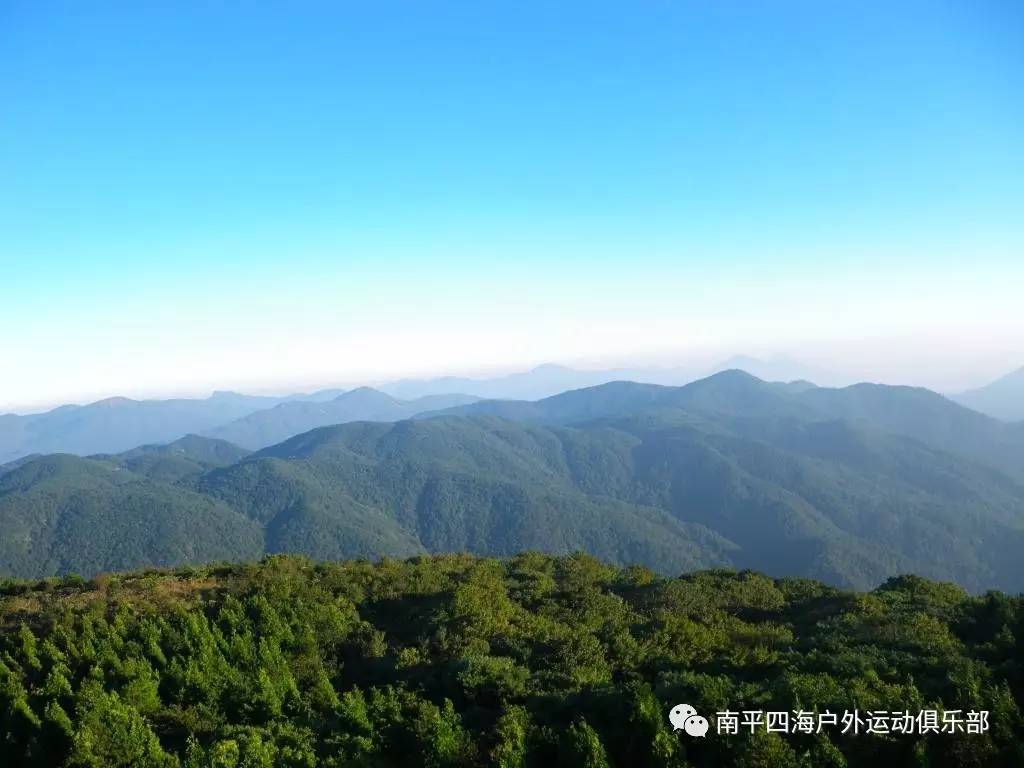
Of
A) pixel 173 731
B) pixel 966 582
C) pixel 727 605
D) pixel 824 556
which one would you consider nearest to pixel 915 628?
pixel 727 605

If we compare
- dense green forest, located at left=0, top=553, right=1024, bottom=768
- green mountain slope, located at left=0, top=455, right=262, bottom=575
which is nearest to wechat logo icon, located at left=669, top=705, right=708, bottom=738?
dense green forest, located at left=0, top=553, right=1024, bottom=768

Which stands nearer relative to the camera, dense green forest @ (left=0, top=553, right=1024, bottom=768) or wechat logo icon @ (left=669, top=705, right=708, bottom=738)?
wechat logo icon @ (left=669, top=705, right=708, bottom=738)

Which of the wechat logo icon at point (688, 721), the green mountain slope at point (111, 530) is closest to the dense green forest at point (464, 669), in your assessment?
the wechat logo icon at point (688, 721)

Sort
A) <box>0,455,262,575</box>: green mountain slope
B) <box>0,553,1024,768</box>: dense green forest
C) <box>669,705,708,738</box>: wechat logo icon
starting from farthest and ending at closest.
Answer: <box>0,455,262,575</box>: green mountain slope → <box>0,553,1024,768</box>: dense green forest → <box>669,705,708,738</box>: wechat logo icon

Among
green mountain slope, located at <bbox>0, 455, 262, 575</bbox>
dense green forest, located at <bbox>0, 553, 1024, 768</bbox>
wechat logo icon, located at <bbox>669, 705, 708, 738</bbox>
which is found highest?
wechat logo icon, located at <bbox>669, 705, 708, 738</bbox>

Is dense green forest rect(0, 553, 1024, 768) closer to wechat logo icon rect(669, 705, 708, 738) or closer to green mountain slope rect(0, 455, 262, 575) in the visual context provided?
wechat logo icon rect(669, 705, 708, 738)

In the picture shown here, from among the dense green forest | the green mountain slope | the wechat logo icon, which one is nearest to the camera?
the wechat logo icon

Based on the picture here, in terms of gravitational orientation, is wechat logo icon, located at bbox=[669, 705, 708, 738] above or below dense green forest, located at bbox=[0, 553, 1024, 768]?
above
